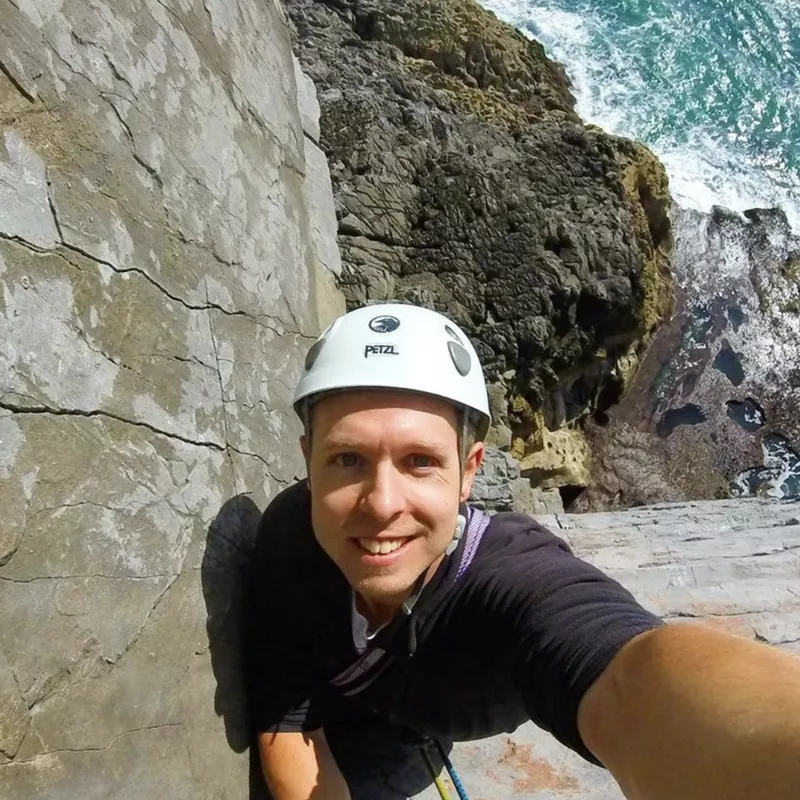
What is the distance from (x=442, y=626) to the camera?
1858 millimetres

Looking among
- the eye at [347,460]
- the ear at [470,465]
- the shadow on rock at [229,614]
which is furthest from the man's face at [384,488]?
the shadow on rock at [229,614]

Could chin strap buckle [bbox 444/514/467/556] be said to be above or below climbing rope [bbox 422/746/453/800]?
above

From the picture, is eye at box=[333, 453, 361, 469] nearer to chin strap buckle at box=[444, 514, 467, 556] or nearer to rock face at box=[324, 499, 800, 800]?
chin strap buckle at box=[444, 514, 467, 556]

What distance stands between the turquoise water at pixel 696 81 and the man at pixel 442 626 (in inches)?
480

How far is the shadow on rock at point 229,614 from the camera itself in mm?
1974

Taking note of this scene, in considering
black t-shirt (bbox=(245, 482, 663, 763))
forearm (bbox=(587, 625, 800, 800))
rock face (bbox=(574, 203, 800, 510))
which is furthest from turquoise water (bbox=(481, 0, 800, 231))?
forearm (bbox=(587, 625, 800, 800))

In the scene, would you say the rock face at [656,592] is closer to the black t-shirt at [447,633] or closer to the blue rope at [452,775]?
the blue rope at [452,775]

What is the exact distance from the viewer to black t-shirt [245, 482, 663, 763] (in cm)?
158

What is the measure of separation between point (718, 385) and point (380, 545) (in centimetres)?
1009

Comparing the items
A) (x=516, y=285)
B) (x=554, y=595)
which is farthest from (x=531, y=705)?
(x=516, y=285)

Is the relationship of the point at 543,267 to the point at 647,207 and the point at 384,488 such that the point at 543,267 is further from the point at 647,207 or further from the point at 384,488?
the point at 384,488

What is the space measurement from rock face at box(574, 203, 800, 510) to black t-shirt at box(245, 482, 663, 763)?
22.8ft

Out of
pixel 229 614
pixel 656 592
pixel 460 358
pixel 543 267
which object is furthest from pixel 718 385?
pixel 229 614

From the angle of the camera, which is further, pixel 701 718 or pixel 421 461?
pixel 421 461
